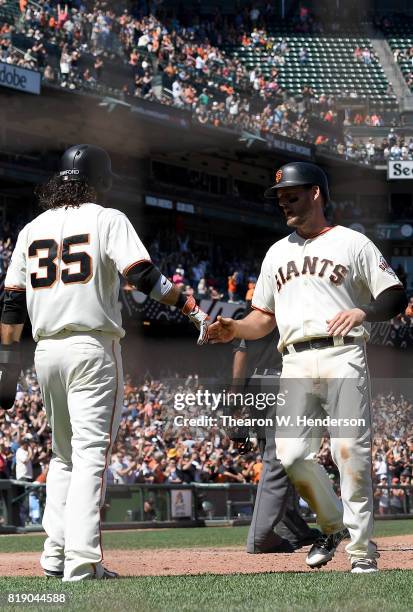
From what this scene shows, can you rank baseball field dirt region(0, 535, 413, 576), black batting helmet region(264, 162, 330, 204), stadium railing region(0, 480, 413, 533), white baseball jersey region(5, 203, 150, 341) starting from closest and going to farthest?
1. white baseball jersey region(5, 203, 150, 341)
2. black batting helmet region(264, 162, 330, 204)
3. baseball field dirt region(0, 535, 413, 576)
4. stadium railing region(0, 480, 413, 533)

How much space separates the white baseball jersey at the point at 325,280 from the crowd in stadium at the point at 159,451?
8.95 m

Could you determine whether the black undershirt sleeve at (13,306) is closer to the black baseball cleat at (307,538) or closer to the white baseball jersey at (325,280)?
the white baseball jersey at (325,280)

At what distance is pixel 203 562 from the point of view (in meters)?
7.10

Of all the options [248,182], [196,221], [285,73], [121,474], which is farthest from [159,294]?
[285,73]

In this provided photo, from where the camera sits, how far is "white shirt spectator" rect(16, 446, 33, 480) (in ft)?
46.1

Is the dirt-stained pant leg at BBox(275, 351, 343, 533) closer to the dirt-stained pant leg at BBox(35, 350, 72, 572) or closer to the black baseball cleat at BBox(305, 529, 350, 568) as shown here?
the black baseball cleat at BBox(305, 529, 350, 568)

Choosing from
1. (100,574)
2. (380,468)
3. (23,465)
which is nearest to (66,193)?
(100,574)

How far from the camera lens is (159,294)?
4.98 meters

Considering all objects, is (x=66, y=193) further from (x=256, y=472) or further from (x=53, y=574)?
(x=256, y=472)

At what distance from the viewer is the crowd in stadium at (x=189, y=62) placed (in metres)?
28.0

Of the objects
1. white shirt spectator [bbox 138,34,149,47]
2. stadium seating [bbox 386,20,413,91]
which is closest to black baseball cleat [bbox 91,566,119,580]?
white shirt spectator [bbox 138,34,149,47]

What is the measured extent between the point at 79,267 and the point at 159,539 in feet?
23.2

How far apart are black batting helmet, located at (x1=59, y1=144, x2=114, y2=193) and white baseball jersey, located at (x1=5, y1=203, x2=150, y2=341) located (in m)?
0.18

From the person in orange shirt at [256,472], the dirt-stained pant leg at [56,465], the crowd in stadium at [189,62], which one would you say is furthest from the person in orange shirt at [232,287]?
the dirt-stained pant leg at [56,465]
